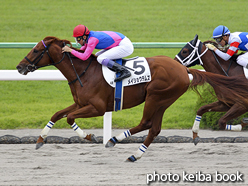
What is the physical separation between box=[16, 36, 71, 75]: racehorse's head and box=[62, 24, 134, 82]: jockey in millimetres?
118

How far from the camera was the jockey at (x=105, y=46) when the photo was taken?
4.58 metres

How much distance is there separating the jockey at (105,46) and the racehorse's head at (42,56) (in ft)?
0.39

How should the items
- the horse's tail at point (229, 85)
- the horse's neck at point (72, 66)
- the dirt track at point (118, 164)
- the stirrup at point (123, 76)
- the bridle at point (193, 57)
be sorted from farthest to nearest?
the bridle at point (193, 57) < the horse's tail at point (229, 85) < the horse's neck at point (72, 66) < the stirrup at point (123, 76) < the dirt track at point (118, 164)

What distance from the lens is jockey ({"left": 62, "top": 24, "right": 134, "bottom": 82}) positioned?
4582 mm

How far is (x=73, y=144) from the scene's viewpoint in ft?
18.1

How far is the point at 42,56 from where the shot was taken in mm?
4625

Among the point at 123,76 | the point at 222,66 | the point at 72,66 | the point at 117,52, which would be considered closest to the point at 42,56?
the point at 72,66

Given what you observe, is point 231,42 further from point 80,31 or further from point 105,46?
point 80,31

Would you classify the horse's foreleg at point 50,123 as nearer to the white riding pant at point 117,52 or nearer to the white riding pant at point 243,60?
the white riding pant at point 117,52

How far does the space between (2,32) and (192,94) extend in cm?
699

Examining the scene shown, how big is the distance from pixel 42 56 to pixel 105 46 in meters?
0.80

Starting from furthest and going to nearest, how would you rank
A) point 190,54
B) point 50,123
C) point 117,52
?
point 190,54 < point 50,123 < point 117,52

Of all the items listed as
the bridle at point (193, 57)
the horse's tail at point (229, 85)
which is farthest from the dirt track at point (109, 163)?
the bridle at point (193, 57)

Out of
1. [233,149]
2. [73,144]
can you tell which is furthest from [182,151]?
[73,144]
